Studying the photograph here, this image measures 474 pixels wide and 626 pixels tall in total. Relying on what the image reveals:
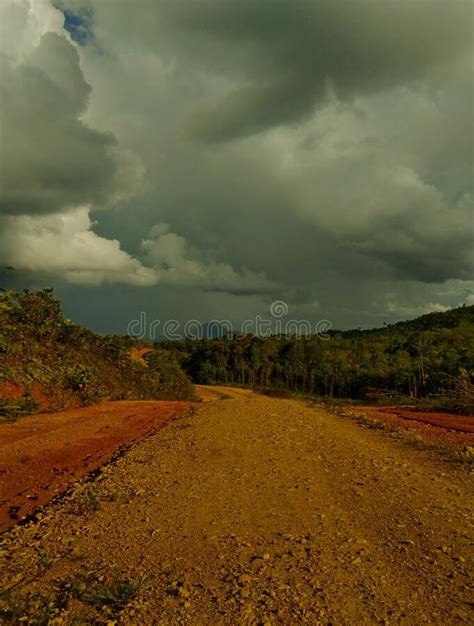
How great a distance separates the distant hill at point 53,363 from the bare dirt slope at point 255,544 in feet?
28.8

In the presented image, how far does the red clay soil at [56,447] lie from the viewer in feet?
24.6

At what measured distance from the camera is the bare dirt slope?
386cm

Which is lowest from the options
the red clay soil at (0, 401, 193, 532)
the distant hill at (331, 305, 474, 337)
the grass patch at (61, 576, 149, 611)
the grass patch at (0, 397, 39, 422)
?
the red clay soil at (0, 401, 193, 532)

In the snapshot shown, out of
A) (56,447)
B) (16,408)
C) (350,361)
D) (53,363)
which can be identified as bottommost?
(56,447)

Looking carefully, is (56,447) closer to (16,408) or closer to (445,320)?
(16,408)

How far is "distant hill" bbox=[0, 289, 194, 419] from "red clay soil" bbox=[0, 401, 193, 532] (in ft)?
4.63

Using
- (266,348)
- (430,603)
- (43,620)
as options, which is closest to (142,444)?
(43,620)

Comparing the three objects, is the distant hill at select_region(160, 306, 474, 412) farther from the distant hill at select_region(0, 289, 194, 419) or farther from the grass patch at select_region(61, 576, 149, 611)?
the grass patch at select_region(61, 576, 149, 611)

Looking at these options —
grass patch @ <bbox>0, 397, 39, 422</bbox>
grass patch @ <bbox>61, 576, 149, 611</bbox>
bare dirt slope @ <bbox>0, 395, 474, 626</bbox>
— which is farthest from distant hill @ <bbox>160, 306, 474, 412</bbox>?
grass patch @ <bbox>61, 576, 149, 611</bbox>

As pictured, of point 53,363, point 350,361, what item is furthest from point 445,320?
point 53,363

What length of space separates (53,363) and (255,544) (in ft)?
56.3

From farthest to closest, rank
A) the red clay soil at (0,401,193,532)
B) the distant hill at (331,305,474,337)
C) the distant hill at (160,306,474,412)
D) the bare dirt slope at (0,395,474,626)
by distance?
the distant hill at (331,305,474,337)
the distant hill at (160,306,474,412)
the red clay soil at (0,401,193,532)
the bare dirt slope at (0,395,474,626)

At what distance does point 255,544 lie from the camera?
197 inches

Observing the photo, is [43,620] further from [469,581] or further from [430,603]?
[469,581]
